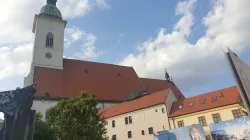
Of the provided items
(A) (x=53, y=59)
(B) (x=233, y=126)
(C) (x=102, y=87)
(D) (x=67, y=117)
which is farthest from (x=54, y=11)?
(B) (x=233, y=126)

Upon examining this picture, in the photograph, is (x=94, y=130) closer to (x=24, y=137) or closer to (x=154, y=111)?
(x=24, y=137)

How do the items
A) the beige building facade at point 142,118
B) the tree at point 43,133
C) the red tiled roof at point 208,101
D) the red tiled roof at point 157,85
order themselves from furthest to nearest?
the red tiled roof at point 157,85 < the beige building facade at point 142,118 < the red tiled roof at point 208,101 < the tree at point 43,133

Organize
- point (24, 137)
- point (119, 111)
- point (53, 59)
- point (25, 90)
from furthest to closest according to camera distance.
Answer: point (53, 59), point (119, 111), point (25, 90), point (24, 137)

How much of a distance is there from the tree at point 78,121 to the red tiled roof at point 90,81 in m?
20.1

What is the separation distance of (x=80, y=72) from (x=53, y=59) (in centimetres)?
653

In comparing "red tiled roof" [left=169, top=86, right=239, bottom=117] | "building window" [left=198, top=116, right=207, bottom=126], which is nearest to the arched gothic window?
"red tiled roof" [left=169, top=86, right=239, bottom=117]

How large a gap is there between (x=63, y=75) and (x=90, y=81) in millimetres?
5869

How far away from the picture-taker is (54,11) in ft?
181

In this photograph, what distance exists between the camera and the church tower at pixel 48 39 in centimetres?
4798

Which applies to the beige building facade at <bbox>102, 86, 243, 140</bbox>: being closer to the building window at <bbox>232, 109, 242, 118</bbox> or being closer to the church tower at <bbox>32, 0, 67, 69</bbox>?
the building window at <bbox>232, 109, 242, 118</bbox>

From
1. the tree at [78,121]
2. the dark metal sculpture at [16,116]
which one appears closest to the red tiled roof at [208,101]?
the tree at [78,121]

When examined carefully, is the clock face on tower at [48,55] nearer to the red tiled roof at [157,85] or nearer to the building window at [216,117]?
the red tiled roof at [157,85]

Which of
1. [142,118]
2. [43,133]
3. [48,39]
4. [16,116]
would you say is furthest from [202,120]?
[48,39]

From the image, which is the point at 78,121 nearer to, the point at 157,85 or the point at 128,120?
the point at 128,120
